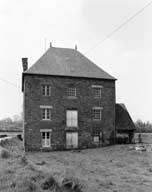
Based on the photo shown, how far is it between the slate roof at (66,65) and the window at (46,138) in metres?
6.67

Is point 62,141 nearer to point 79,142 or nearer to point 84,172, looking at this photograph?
point 79,142

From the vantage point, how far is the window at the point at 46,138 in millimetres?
28891

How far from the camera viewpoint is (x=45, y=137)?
29.1 m

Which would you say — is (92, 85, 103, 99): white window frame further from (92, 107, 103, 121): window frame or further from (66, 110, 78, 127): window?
(66, 110, 78, 127): window

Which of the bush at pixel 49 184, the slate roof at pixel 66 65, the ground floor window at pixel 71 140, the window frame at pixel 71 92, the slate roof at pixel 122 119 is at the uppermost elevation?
the slate roof at pixel 66 65

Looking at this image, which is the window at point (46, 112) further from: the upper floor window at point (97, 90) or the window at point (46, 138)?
the upper floor window at point (97, 90)

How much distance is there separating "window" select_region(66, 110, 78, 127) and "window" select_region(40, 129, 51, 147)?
2579 mm

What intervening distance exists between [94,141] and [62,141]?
3947 mm

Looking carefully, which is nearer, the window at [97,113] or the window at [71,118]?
the window at [71,118]

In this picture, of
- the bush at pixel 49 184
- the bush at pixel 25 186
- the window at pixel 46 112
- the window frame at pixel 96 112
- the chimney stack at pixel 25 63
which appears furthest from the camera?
the chimney stack at pixel 25 63

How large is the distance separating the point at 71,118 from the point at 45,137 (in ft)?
12.2

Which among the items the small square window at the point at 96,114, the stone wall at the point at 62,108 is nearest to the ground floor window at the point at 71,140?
the stone wall at the point at 62,108

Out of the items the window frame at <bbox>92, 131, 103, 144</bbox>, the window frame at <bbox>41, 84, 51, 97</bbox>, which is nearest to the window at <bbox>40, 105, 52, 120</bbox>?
the window frame at <bbox>41, 84, 51, 97</bbox>

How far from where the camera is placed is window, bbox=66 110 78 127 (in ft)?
98.6
